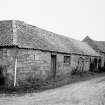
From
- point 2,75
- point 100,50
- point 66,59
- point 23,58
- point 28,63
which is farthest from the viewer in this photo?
point 100,50

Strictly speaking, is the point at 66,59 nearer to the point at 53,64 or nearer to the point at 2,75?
the point at 53,64

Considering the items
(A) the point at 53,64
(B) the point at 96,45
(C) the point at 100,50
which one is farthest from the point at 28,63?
(B) the point at 96,45

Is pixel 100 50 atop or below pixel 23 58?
atop

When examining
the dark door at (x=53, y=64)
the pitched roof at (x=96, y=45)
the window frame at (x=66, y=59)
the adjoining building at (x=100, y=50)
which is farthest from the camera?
the pitched roof at (x=96, y=45)

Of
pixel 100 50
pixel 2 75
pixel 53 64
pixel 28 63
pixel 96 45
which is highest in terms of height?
pixel 96 45

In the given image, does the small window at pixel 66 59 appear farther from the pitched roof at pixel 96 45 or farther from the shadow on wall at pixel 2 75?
the pitched roof at pixel 96 45

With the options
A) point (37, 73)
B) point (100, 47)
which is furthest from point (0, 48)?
point (100, 47)

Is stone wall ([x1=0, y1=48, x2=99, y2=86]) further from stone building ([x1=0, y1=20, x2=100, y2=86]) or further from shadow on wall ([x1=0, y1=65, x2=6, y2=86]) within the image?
shadow on wall ([x1=0, y1=65, x2=6, y2=86])

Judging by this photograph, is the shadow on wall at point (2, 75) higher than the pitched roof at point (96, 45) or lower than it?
lower

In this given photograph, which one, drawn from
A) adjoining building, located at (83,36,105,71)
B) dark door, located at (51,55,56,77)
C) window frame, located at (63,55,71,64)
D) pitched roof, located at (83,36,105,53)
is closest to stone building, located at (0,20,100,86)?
dark door, located at (51,55,56,77)

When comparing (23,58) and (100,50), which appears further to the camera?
(100,50)

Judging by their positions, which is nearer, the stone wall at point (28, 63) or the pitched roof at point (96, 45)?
the stone wall at point (28, 63)

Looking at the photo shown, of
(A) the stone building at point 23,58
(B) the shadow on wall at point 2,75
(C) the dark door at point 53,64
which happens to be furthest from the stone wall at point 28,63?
(C) the dark door at point 53,64

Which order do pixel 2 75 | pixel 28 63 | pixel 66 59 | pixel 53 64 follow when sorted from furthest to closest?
pixel 66 59 → pixel 53 64 → pixel 28 63 → pixel 2 75
